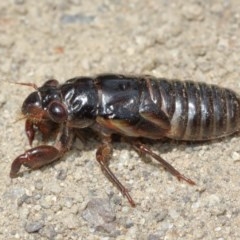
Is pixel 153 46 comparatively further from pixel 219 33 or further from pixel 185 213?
pixel 185 213

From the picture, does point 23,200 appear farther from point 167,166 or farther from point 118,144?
point 167,166

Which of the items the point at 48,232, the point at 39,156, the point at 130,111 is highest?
the point at 130,111

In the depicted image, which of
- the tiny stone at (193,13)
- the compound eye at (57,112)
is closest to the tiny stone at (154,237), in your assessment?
the compound eye at (57,112)

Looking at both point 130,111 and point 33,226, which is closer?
point 33,226

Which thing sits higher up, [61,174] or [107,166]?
[107,166]

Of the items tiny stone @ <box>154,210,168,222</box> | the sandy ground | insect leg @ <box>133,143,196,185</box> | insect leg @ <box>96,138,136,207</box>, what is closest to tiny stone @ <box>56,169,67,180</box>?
the sandy ground

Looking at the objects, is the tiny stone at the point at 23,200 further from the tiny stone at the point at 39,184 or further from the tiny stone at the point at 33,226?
the tiny stone at the point at 33,226

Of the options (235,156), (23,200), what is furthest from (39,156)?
(235,156)
